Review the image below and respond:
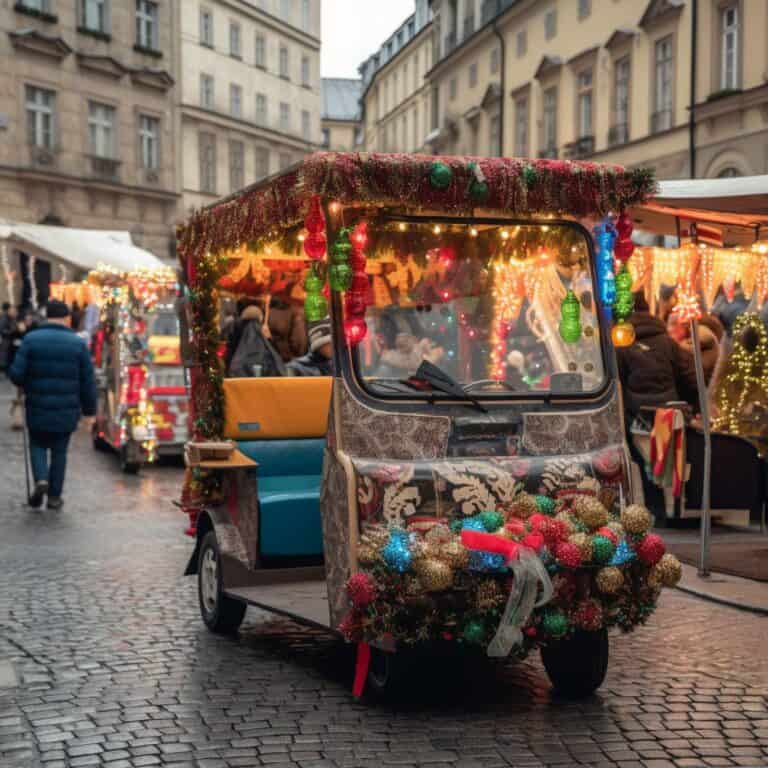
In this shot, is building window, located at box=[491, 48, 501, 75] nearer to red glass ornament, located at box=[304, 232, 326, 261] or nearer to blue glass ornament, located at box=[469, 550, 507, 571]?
red glass ornament, located at box=[304, 232, 326, 261]

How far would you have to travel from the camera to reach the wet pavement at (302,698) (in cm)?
531

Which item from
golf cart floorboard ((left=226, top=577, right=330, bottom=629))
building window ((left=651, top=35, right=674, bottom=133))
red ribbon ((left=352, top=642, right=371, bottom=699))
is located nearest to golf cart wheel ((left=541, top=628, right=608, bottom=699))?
red ribbon ((left=352, top=642, right=371, bottom=699))

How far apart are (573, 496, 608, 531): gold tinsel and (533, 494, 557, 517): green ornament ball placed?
10cm

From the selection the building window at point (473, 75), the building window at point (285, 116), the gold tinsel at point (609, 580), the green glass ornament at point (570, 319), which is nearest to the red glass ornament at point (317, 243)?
the green glass ornament at point (570, 319)

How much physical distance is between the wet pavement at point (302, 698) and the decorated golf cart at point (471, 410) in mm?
307

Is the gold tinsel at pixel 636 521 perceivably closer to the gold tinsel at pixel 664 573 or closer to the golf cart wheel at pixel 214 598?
the gold tinsel at pixel 664 573

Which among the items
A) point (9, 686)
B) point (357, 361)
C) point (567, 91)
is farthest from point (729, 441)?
point (567, 91)

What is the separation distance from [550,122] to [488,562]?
3629 centimetres

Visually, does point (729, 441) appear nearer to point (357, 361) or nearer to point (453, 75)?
point (357, 361)

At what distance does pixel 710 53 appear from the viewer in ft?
97.3

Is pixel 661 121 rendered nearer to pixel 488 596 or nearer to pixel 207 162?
pixel 207 162

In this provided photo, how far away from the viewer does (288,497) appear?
24.5ft

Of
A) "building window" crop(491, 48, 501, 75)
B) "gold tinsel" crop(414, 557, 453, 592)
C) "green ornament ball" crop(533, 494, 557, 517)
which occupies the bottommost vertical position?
"gold tinsel" crop(414, 557, 453, 592)

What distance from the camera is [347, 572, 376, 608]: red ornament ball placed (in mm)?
5598
